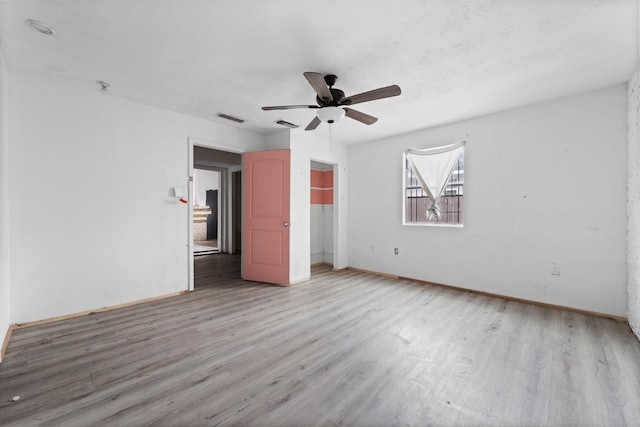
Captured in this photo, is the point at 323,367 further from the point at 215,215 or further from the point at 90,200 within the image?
the point at 215,215

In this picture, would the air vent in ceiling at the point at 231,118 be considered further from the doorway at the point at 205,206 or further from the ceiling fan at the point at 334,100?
the doorway at the point at 205,206

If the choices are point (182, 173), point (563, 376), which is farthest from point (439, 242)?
point (182, 173)

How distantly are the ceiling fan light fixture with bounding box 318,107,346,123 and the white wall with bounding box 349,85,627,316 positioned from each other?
7.65 ft

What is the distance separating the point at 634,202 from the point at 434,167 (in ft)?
7.29

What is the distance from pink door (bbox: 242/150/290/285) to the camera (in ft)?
14.2

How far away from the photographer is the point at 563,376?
1.94 m

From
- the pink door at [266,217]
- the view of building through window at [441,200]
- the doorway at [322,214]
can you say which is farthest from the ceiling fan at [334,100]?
the doorway at [322,214]

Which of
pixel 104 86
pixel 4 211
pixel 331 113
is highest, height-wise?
pixel 104 86

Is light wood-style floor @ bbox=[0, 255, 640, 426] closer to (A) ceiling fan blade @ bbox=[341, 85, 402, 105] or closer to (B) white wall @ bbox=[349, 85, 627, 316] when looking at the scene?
(B) white wall @ bbox=[349, 85, 627, 316]

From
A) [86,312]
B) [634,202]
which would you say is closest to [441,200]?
[634,202]

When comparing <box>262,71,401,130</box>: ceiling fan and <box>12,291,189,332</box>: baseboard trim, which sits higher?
<box>262,71,401,130</box>: ceiling fan

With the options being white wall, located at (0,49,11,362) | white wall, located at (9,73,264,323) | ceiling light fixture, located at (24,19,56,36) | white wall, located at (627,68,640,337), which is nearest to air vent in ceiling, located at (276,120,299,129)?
white wall, located at (9,73,264,323)

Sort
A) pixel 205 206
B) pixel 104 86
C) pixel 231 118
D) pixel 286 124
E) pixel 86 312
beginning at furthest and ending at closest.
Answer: pixel 205 206 → pixel 286 124 → pixel 231 118 → pixel 86 312 → pixel 104 86

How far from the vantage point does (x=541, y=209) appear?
340cm
